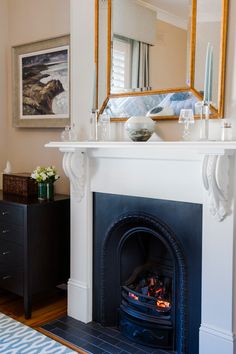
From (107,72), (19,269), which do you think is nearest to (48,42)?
(107,72)

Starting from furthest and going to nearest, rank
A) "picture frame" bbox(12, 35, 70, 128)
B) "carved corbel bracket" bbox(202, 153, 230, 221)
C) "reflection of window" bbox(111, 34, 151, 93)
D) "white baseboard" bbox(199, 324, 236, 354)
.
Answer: "picture frame" bbox(12, 35, 70, 128) → "reflection of window" bbox(111, 34, 151, 93) → "white baseboard" bbox(199, 324, 236, 354) → "carved corbel bracket" bbox(202, 153, 230, 221)

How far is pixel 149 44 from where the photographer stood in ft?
7.98

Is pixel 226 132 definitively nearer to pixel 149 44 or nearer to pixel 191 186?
pixel 191 186

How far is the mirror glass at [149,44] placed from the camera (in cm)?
230

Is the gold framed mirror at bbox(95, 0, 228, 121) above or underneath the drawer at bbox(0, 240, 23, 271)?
above

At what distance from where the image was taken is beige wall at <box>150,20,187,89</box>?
230 centimetres

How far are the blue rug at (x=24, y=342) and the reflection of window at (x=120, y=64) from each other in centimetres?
168

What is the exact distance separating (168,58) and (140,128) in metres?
0.45

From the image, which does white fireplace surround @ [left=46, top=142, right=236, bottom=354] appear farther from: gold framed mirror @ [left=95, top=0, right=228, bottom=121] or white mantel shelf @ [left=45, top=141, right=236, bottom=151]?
gold framed mirror @ [left=95, top=0, right=228, bottom=121]

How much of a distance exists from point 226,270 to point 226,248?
121mm

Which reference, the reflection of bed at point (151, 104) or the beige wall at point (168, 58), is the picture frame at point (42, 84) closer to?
the reflection of bed at point (151, 104)

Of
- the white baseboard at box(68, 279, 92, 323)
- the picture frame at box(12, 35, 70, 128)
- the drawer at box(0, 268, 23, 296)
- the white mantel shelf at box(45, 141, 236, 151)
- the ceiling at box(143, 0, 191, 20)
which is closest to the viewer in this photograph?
the white mantel shelf at box(45, 141, 236, 151)

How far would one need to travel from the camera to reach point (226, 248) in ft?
7.07

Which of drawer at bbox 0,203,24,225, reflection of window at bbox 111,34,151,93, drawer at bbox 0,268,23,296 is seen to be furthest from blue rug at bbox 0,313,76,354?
reflection of window at bbox 111,34,151,93
